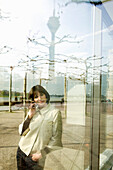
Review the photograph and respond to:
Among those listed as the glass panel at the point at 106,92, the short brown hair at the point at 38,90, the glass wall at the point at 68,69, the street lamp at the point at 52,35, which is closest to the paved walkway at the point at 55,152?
the glass wall at the point at 68,69

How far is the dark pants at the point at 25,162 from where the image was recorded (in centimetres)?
100

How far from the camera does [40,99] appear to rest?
1.11m

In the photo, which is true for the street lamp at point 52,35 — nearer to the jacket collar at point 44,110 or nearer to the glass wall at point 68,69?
the glass wall at point 68,69

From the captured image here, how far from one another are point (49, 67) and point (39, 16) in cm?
31

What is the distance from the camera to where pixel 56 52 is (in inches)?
48.3

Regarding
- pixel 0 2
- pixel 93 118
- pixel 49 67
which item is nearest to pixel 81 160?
pixel 93 118

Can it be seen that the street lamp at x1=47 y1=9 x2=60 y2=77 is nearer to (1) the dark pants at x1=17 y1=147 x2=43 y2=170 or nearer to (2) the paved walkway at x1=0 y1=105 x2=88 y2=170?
(2) the paved walkway at x1=0 y1=105 x2=88 y2=170

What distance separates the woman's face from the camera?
1.08m

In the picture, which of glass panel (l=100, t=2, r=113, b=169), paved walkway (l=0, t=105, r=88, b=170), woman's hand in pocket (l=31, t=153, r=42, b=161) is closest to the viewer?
paved walkway (l=0, t=105, r=88, b=170)

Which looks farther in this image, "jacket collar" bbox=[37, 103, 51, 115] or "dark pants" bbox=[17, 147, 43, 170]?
"jacket collar" bbox=[37, 103, 51, 115]

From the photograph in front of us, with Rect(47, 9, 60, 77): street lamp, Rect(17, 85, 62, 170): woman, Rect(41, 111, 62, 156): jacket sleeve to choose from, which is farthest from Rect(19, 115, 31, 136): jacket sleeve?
Rect(47, 9, 60, 77): street lamp

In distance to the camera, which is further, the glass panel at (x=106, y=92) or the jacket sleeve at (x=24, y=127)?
the glass panel at (x=106, y=92)

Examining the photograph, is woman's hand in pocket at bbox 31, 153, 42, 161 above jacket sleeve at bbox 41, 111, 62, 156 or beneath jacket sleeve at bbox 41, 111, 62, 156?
beneath

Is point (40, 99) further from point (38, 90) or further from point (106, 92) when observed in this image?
point (106, 92)
